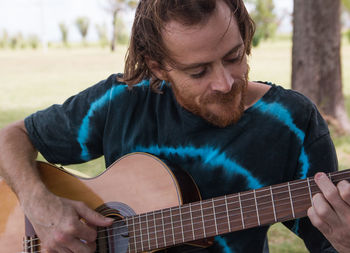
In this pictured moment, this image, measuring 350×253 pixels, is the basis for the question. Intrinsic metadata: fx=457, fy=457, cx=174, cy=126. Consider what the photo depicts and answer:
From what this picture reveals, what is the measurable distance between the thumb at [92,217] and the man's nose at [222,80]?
735 mm

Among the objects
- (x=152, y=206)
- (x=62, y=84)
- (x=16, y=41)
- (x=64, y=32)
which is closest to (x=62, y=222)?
(x=152, y=206)

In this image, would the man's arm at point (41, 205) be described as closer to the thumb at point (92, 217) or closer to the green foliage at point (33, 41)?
the thumb at point (92, 217)

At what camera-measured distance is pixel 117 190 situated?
2068 millimetres

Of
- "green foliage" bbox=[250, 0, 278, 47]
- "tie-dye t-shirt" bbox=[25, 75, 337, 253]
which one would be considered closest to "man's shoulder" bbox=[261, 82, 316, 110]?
"tie-dye t-shirt" bbox=[25, 75, 337, 253]

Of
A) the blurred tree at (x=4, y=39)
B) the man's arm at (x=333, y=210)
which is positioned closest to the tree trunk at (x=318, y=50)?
the man's arm at (x=333, y=210)

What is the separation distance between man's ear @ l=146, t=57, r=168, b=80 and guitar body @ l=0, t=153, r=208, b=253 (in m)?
0.39

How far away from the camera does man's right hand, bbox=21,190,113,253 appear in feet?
6.48

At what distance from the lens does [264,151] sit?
1930 mm

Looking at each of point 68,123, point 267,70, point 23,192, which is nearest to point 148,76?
point 68,123

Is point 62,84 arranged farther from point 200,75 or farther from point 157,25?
point 200,75

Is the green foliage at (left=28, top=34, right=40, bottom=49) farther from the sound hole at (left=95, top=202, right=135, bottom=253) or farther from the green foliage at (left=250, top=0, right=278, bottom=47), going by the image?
the sound hole at (left=95, top=202, right=135, bottom=253)

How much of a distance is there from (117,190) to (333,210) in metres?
0.96

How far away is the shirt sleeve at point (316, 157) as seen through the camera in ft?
6.04

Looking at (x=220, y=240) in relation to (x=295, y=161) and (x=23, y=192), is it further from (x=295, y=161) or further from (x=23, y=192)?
(x=23, y=192)
